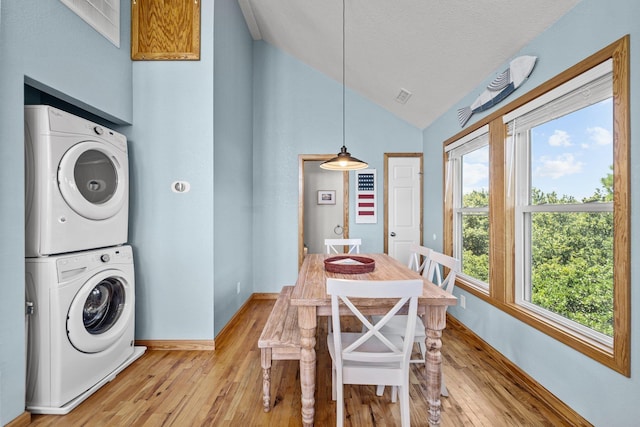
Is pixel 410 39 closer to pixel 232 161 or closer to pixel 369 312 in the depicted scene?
pixel 232 161

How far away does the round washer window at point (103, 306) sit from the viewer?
1992mm

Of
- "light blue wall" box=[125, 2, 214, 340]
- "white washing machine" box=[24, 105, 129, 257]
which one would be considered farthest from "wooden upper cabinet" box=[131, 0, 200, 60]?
"white washing machine" box=[24, 105, 129, 257]

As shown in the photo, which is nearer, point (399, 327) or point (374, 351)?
point (374, 351)

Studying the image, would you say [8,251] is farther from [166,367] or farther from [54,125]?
[166,367]

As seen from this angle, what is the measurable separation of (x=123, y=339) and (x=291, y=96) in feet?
11.4

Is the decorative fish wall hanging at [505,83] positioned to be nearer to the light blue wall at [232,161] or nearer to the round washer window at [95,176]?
the light blue wall at [232,161]

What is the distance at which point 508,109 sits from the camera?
2234 mm

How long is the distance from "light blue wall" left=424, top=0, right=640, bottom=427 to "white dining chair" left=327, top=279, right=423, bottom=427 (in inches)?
38.9

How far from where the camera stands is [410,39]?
262 centimetres

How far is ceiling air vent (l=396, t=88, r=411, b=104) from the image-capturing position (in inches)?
138

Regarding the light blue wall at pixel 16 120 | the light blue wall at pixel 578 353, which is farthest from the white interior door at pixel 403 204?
the light blue wall at pixel 16 120

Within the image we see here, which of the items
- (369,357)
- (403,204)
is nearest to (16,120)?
(369,357)

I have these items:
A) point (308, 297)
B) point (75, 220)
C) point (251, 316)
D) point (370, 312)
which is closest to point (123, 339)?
point (75, 220)

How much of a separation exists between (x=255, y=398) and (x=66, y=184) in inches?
70.3
